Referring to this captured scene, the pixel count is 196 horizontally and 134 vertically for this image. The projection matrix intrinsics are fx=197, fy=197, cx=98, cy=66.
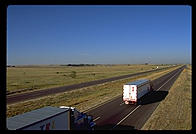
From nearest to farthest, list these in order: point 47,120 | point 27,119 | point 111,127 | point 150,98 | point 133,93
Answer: point 27,119 < point 47,120 < point 111,127 < point 133,93 < point 150,98

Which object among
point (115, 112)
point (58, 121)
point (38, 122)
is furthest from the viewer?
point (115, 112)

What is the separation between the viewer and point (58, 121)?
31.8 feet

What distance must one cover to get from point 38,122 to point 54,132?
504cm

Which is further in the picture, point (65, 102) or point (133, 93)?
point (65, 102)

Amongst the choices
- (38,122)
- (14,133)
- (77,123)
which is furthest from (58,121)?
(14,133)

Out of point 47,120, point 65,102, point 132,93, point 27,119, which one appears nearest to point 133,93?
point 132,93

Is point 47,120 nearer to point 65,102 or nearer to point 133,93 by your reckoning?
point 133,93

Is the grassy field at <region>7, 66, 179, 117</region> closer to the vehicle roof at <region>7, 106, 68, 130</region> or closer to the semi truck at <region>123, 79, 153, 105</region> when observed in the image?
the semi truck at <region>123, 79, 153, 105</region>

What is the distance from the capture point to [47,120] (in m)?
8.67
